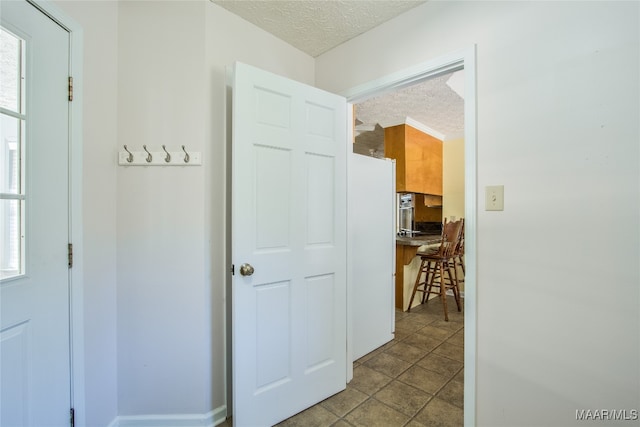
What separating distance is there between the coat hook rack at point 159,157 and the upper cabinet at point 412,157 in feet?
9.48

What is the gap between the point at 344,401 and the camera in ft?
5.82

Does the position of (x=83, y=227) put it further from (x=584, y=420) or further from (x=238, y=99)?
(x=584, y=420)

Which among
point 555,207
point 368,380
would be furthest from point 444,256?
point 555,207

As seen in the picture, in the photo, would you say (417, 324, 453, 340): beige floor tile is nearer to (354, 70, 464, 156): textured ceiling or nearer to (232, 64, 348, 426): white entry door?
(232, 64, 348, 426): white entry door

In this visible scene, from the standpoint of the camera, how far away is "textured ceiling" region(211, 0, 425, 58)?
5.13 feet

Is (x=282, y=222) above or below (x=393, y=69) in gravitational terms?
below

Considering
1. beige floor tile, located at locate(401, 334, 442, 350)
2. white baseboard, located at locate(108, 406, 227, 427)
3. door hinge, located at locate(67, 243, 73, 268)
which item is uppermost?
door hinge, located at locate(67, 243, 73, 268)

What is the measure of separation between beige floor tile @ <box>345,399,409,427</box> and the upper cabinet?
8.77ft

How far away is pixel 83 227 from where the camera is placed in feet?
4.24

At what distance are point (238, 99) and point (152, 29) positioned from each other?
2.10 ft

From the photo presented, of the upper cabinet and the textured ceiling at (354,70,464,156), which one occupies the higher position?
the textured ceiling at (354,70,464,156)

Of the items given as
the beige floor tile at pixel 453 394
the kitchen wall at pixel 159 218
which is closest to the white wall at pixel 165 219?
the kitchen wall at pixel 159 218

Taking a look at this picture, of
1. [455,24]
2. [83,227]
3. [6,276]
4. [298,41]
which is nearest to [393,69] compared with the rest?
[455,24]

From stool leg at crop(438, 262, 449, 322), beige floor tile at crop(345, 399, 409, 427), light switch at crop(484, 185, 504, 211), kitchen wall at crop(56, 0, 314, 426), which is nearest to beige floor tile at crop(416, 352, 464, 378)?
beige floor tile at crop(345, 399, 409, 427)
